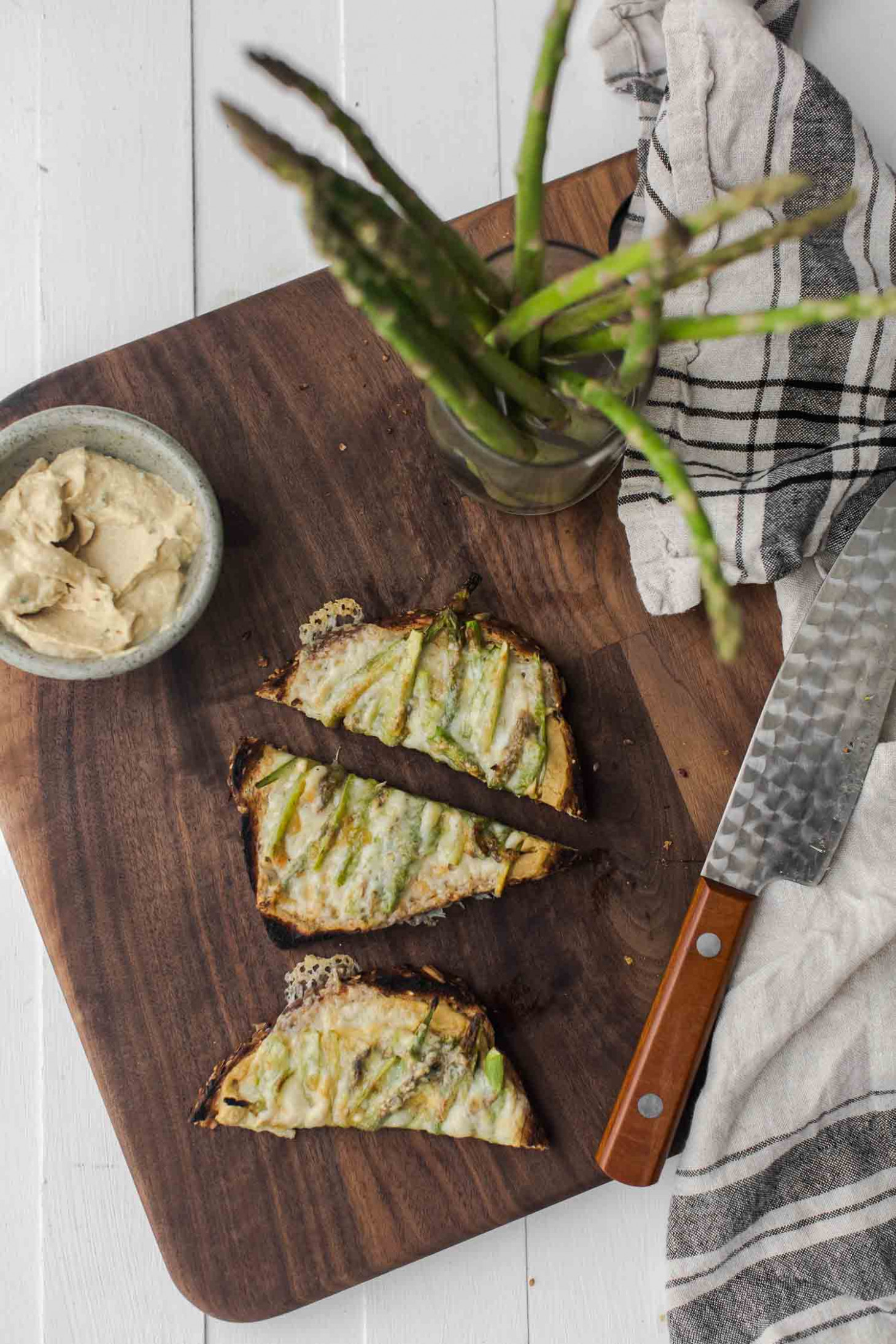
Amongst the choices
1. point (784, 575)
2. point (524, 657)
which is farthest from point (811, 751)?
point (524, 657)

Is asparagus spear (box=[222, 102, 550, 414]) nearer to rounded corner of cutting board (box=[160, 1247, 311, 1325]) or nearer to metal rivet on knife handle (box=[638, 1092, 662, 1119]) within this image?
→ metal rivet on knife handle (box=[638, 1092, 662, 1119])

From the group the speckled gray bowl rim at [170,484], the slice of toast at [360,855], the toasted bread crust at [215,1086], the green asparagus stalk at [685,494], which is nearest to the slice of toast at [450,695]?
the slice of toast at [360,855]

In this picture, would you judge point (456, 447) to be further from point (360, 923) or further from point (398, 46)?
point (398, 46)

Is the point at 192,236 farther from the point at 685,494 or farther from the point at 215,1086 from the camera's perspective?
the point at 215,1086

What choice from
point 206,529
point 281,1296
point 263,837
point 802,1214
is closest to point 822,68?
point 206,529

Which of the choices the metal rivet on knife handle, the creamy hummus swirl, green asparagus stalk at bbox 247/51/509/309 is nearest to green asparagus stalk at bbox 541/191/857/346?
green asparagus stalk at bbox 247/51/509/309

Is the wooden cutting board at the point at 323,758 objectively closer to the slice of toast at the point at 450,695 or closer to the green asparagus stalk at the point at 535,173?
the slice of toast at the point at 450,695
